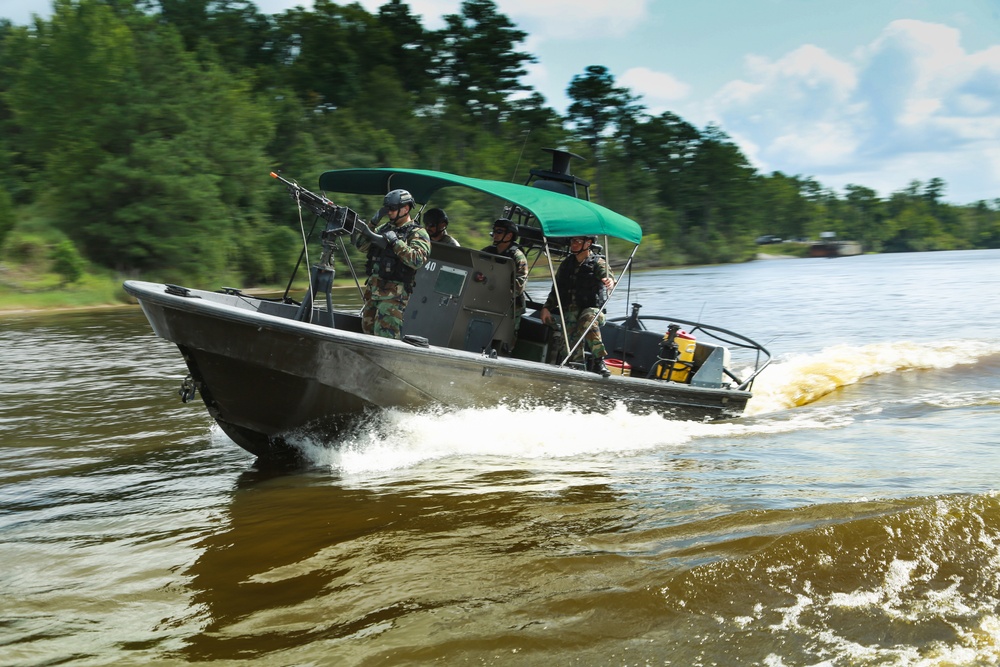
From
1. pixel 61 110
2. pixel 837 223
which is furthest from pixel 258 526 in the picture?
pixel 837 223

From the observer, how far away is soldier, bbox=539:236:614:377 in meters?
8.73

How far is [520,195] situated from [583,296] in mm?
1591

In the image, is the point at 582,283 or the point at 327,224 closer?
the point at 327,224

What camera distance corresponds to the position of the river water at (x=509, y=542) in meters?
4.00

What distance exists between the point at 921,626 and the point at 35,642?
421 cm

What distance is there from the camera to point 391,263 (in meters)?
7.31

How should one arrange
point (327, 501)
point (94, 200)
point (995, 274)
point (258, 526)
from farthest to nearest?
point (995, 274) → point (94, 200) → point (327, 501) → point (258, 526)

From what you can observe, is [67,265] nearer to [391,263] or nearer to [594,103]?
[391,263]

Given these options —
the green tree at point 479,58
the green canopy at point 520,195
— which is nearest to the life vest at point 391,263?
the green canopy at point 520,195

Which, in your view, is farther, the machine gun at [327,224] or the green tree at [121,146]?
the green tree at [121,146]

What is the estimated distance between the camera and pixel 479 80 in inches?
3226

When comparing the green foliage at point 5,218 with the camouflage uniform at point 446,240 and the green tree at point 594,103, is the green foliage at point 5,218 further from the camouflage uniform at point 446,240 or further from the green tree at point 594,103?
the green tree at point 594,103

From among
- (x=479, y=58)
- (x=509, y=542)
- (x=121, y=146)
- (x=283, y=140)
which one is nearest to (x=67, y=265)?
(x=121, y=146)

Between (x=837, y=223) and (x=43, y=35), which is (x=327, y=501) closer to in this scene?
(x=43, y=35)
